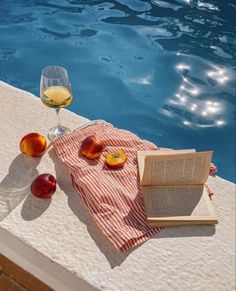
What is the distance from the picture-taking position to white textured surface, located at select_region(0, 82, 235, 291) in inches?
49.8

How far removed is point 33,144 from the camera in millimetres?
1583

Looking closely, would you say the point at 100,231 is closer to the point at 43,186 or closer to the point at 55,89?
the point at 43,186

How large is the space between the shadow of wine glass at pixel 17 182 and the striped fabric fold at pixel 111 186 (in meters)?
0.11

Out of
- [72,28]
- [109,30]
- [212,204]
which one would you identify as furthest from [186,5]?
[212,204]

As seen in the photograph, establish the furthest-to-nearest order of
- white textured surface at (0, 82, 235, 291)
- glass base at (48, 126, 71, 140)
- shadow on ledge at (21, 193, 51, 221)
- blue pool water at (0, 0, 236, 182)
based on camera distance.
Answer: blue pool water at (0, 0, 236, 182) → glass base at (48, 126, 71, 140) → shadow on ledge at (21, 193, 51, 221) → white textured surface at (0, 82, 235, 291)

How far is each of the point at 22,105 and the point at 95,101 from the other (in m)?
1.45

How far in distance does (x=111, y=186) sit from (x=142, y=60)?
2407 millimetres

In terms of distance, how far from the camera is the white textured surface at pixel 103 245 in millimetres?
1266

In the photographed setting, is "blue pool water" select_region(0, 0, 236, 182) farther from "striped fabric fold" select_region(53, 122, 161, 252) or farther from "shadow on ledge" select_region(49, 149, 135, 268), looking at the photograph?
"shadow on ledge" select_region(49, 149, 135, 268)

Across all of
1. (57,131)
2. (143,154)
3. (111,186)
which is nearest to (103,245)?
(111,186)

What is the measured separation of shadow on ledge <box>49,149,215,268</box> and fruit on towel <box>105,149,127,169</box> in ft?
0.48

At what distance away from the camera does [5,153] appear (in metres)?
1.62

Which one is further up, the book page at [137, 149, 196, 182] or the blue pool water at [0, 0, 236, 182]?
the book page at [137, 149, 196, 182]

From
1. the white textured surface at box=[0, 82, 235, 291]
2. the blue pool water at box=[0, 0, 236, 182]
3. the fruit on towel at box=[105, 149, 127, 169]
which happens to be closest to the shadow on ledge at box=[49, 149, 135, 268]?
the white textured surface at box=[0, 82, 235, 291]
